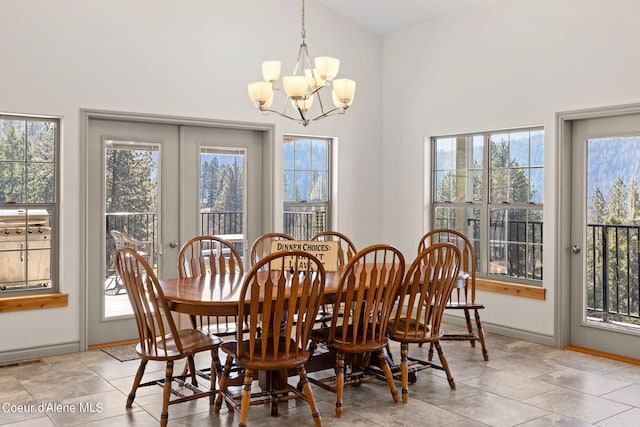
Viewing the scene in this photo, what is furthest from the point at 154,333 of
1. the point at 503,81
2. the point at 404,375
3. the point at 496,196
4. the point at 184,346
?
the point at 503,81

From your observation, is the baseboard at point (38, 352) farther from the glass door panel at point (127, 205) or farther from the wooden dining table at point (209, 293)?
the wooden dining table at point (209, 293)

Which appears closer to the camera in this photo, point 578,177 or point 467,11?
point 578,177

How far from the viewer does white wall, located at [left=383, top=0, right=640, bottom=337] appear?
183 inches

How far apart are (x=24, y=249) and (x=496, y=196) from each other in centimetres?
401

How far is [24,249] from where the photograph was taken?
467 centimetres

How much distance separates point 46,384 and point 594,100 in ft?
14.6

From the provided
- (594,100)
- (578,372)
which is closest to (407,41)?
(594,100)

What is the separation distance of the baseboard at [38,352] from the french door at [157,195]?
23 cm

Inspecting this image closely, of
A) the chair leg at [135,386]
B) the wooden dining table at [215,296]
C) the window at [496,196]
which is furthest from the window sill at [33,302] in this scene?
the window at [496,196]

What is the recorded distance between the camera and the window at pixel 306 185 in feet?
19.6

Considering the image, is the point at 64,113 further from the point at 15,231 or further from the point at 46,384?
the point at 46,384

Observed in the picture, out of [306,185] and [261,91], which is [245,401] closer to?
[261,91]

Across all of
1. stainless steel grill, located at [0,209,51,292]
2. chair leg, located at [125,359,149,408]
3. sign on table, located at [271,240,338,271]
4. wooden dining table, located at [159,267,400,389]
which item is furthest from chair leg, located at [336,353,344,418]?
stainless steel grill, located at [0,209,51,292]

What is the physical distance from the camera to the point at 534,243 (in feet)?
17.4
